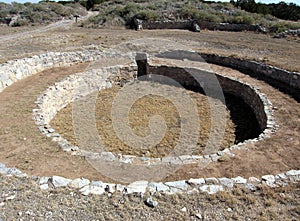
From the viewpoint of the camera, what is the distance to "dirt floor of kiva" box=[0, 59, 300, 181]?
622cm

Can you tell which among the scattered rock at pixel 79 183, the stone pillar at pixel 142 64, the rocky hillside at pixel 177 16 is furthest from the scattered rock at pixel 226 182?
the rocky hillside at pixel 177 16

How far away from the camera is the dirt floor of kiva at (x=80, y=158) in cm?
622

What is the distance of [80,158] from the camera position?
6641 mm

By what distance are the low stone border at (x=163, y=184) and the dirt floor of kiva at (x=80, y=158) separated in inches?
18.6

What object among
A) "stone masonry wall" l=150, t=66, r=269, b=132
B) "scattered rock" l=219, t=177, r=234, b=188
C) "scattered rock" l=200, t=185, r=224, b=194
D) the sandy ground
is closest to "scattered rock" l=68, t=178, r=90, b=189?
the sandy ground

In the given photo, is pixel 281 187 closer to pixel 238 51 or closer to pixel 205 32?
pixel 238 51

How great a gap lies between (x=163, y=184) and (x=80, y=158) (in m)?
2.26

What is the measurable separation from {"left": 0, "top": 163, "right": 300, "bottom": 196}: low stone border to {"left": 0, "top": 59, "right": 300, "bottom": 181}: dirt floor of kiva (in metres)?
0.47

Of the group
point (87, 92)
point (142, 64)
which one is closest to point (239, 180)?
point (87, 92)

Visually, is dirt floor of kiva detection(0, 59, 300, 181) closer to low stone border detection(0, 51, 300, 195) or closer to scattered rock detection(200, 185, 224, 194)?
low stone border detection(0, 51, 300, 195)

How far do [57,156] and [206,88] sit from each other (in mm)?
8950

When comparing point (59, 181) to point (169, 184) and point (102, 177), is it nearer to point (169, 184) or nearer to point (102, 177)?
point (102, 177)

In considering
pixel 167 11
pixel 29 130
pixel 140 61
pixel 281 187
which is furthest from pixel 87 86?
pixel 167 11

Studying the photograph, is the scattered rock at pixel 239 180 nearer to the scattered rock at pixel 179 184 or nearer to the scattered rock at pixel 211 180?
the scattered rock at pixel 211 180
